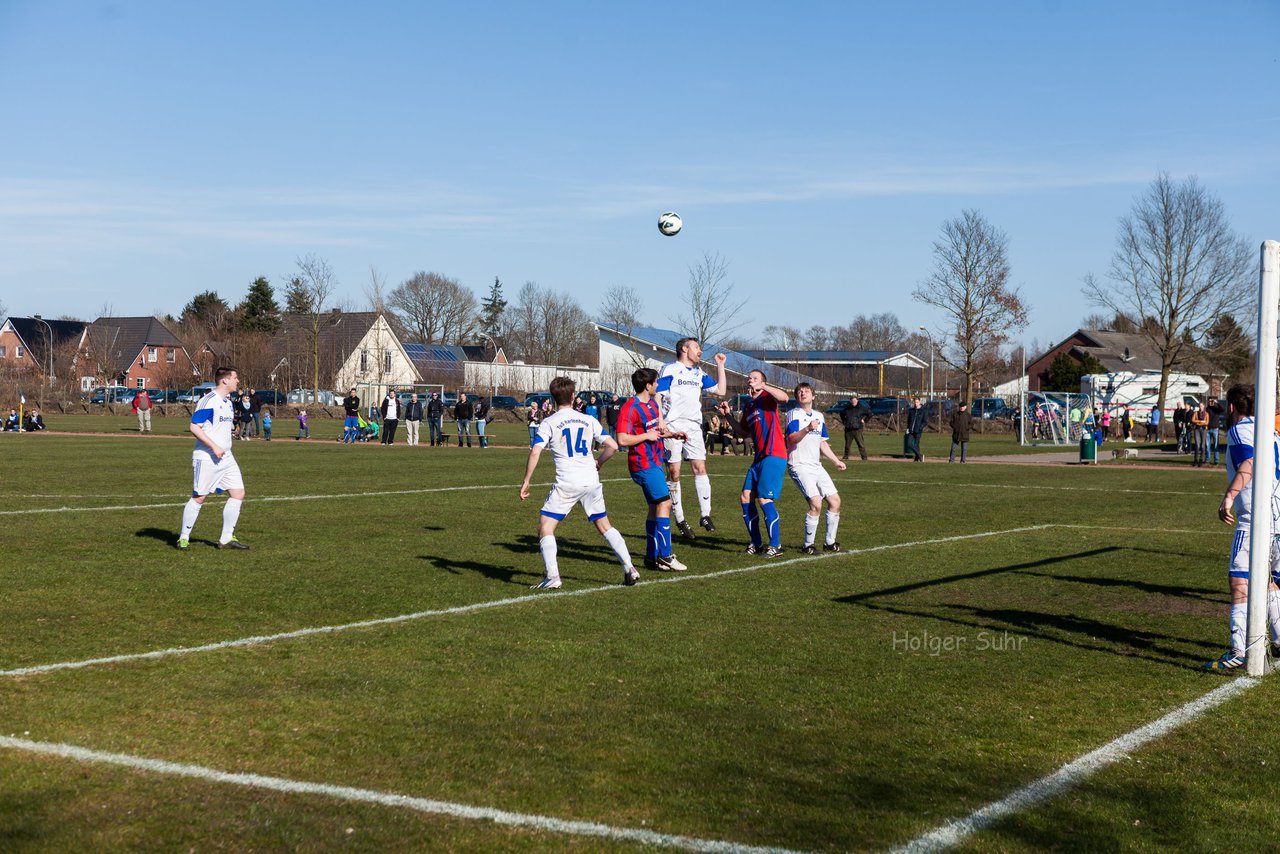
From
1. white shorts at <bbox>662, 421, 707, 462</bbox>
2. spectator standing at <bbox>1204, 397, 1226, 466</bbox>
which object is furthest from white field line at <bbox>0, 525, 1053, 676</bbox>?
spectator standing at <bbox>1204, 397, 1226, 466</bbox>

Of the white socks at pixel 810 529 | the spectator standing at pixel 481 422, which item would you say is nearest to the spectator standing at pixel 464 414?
the spectator standing at pixel 481 422

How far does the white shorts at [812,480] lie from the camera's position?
13.5 m

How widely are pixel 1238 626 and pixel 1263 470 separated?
3.63ft

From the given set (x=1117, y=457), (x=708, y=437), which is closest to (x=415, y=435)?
(x=708, y=437)

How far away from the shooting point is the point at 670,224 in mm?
26688

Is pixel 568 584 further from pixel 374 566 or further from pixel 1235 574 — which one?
pixel 1235 574

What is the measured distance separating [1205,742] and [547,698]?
3.53 meters

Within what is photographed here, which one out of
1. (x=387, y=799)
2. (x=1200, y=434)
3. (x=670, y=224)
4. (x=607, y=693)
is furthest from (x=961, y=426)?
(x=387, y=799)

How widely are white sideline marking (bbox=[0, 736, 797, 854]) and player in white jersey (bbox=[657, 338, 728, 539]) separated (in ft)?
30.6

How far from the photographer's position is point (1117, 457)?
40.1 metres

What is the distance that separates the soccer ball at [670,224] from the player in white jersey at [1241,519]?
18.6 metres

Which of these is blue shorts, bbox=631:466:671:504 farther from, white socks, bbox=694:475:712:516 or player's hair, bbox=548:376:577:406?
white socks, bbox=694:475:712:516

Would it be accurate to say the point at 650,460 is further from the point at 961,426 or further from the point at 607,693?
Answer: the point at 961,426

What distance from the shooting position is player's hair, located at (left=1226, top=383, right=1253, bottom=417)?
27.5 ft
